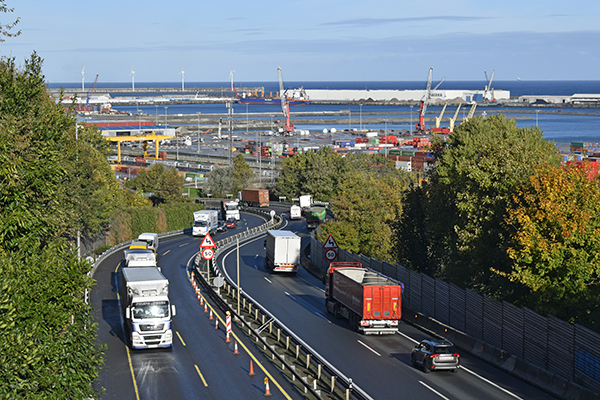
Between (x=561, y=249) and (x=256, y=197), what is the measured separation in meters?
75.8

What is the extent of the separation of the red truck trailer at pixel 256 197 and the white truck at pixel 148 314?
7112 cm

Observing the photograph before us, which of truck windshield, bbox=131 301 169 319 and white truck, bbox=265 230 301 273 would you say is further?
white truck, bbox=265 230 301 273

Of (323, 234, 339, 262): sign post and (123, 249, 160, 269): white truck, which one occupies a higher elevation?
(323, 234, 339, 262): sign post

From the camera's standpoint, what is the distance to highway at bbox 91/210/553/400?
2525cm

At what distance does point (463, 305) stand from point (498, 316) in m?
3.39

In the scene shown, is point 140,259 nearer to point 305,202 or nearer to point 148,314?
point 148,314

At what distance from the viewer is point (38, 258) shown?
1856 centimetres

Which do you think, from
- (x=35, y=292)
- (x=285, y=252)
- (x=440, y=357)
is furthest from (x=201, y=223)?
(x=35, y=292)

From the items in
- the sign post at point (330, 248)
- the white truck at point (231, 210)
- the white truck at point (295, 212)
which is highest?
the sign post at point (330, 248)

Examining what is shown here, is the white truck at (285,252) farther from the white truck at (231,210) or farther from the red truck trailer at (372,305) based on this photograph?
the white truck at (231,210)

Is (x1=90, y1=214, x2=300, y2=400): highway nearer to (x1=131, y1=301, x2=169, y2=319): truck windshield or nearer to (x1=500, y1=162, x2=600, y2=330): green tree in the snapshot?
(x1=131, y1=301, x2=169, y2=319): truck windshield

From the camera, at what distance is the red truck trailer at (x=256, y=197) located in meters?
103

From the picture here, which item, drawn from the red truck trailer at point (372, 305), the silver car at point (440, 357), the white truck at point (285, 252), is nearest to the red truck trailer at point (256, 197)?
the white truck at point (285, 252)

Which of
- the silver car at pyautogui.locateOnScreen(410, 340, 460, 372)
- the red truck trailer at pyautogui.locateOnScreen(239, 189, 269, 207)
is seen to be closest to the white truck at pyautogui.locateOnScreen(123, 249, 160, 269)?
the silver car at pyautogui.locateOnScreen(410, 340, 460, 372)
